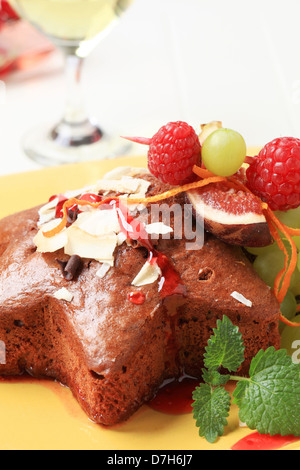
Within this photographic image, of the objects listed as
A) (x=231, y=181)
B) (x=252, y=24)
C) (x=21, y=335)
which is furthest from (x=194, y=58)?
(x=21, y=335)

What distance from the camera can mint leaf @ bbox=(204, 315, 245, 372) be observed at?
8.28 feet

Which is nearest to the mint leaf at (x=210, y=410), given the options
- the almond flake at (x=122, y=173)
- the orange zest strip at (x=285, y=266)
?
the orange zest strip at (x=285, y=266)

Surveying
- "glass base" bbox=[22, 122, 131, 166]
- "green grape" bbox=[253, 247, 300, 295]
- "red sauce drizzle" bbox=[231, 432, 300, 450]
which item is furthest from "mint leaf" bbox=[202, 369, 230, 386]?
"glass base" bbox=[22, 122, 131, 166]

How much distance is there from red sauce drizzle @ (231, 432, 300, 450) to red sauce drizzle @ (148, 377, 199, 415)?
265 mm

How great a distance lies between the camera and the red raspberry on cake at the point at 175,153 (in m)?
2.62

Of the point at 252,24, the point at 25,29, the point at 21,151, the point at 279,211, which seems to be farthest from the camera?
the point at 252,24

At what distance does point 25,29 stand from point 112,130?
3.91ft

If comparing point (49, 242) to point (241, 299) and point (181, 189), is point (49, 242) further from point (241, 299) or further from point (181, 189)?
point (241, 299)

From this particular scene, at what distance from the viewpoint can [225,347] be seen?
254 centimetres

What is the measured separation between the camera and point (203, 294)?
262 centimetres

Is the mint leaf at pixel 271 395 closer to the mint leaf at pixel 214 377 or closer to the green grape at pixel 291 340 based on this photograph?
the mint leaf at pixel 214 377

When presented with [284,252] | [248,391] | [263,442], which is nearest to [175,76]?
[284,252]

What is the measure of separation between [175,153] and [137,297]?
0.56 meters

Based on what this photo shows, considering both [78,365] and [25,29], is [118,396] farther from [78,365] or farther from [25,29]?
[25,29]
